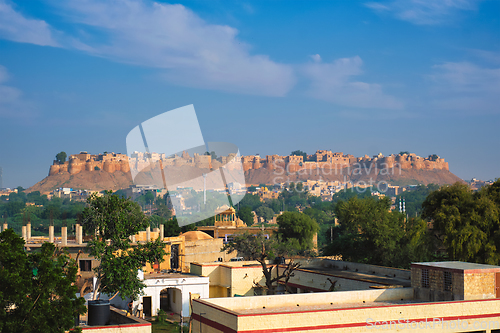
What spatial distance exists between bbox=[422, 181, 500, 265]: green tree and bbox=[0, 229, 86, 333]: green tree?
20.0 metres

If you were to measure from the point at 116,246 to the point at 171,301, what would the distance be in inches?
537

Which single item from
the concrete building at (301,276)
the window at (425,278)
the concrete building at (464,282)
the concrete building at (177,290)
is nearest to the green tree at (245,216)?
the concrete building at (301,276)

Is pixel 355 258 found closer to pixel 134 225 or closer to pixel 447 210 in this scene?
pixel 447 210

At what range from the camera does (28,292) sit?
38.9 feet

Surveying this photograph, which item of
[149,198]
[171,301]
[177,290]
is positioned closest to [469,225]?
[177,290]

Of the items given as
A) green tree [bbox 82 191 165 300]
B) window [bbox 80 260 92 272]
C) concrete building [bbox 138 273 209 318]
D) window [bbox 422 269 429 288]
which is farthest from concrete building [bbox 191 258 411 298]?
green tree [bbox 82 191 165 300]

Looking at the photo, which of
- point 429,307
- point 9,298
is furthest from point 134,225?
point 429,307

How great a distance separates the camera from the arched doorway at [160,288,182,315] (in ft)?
93.5

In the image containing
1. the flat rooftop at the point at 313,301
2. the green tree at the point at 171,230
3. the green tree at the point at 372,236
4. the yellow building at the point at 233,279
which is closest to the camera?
the flat rooftop at the point at 313,301

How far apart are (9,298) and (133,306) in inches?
613

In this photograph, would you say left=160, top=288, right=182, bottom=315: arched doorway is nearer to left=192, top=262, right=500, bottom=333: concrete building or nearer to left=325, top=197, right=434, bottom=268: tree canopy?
left=192, top=262, right=500, bottom=333: concrete building

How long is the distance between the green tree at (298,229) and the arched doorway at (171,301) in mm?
34997

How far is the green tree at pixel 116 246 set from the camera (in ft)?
54.3

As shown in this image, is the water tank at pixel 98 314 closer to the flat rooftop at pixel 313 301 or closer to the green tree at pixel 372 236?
the flat rooftop at pixel 313 301
